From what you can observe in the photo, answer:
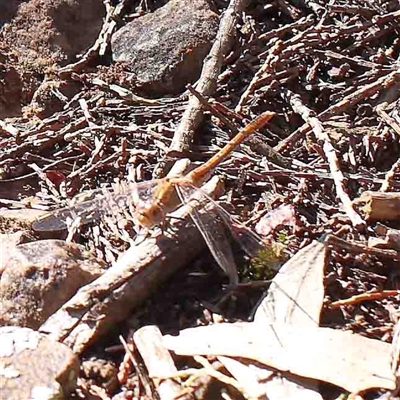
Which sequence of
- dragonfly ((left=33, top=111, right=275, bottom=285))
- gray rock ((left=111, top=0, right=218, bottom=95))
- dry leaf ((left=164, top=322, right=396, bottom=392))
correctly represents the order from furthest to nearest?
gray rock ((left=111, top=0, right=218, bottom=95)) → dragonfly ((left=33, top=111, right=275, bottom=285)) → dry leaf ((left=164, top=322, right=396, bottom=392))

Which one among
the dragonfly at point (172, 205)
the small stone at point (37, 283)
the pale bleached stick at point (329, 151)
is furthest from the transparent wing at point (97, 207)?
the pale bleached stick at point (329, 151)

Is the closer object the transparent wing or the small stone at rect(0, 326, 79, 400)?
the small stone at rect(0, 326, 79, 400)

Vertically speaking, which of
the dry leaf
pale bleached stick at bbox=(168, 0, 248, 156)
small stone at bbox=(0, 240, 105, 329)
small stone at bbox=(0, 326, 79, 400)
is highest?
pale bleached stick at bbox=(168, 0, 248, 156)

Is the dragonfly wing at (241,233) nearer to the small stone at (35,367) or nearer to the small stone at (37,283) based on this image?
the small stone at (37,283)

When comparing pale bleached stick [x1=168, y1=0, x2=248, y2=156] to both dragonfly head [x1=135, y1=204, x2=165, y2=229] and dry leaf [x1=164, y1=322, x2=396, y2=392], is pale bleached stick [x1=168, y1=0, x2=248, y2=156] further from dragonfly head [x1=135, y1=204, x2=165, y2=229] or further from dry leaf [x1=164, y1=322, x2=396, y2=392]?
dry leaf [x1=164, y1=322, x2=396, y2=392]

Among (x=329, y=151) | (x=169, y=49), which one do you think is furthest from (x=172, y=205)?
(x=169, y=49)

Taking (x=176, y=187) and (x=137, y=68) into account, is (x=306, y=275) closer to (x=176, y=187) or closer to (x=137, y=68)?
(x=176, y=187)

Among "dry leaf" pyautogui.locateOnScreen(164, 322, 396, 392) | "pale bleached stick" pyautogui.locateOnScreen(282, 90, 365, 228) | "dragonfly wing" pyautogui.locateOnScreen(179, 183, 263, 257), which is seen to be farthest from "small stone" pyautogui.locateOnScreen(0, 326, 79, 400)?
"pale bleached stick" pyautogui.locateOnScreen(282, 90, 365, 228)
